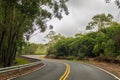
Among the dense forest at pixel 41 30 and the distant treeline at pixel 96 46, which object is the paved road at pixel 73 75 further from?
the distant treeline at pixel 96 46

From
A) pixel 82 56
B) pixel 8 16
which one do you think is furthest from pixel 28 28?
pixel 82 56

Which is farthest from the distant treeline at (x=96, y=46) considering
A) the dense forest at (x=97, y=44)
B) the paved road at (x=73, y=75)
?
the paved road at (x=73, y=75)

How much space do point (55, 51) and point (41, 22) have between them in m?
52.8

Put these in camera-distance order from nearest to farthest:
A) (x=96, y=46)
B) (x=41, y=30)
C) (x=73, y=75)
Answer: (x=73, y=75), (x=41, y=30), (x=96, y=46)

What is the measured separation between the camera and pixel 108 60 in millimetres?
48125

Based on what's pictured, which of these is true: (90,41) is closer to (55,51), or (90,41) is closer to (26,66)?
(55,51)

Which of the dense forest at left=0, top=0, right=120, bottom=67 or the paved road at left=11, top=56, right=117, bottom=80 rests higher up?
the dense forest at left=0, top=0, right=120, bottom=67

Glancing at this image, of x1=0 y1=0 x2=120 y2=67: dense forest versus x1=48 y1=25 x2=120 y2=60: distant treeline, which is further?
x1=48 y1=25 x2=120 y2=60: distant treeline

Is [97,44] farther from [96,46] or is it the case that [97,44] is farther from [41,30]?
[41,30]

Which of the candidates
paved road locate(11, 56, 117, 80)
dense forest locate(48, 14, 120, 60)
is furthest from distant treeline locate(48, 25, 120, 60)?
paved road locate(11, 56, 117, 80)

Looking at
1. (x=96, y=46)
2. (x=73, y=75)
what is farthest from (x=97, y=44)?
(x=73, y=75)

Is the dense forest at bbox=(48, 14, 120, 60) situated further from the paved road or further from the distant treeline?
the paved road

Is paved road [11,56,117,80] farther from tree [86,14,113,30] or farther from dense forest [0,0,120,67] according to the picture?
tree [86,14,113,30]

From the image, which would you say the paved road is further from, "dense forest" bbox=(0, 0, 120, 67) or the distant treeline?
the distant treeline
